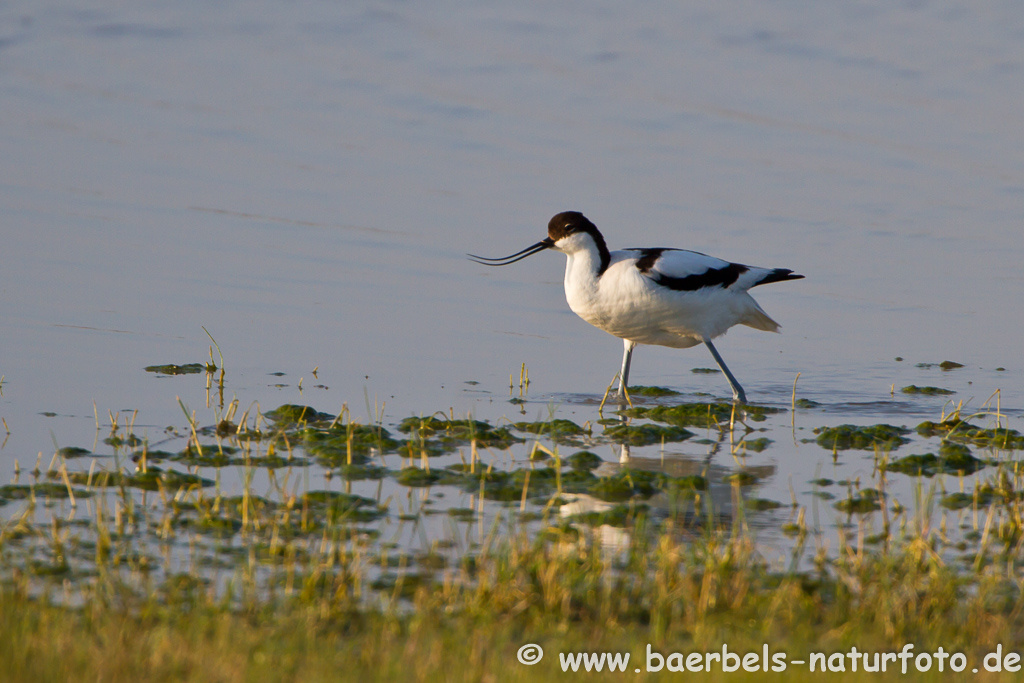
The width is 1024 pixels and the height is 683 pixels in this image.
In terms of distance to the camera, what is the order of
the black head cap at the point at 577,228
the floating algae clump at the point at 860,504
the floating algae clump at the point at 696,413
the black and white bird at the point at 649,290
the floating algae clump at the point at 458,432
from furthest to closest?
the black head cap at the point at 577,228
the black and white bird at the point at 649,290
the floating algae clump at the point at 696,413
the floating algae clump at the point at 458,432
the floating algae clump at the point at 860,504

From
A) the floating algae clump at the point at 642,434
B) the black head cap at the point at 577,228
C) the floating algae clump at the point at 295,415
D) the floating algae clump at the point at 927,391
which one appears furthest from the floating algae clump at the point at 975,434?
the floating algae clump at the point at 295,415

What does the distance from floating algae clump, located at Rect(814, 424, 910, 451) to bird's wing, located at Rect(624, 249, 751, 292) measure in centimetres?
164

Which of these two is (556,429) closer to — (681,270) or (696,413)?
(696,413)

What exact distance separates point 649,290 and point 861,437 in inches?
75.8

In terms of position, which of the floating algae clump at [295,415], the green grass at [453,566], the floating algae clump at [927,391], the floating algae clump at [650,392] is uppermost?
the floating algae clump at [927,391]

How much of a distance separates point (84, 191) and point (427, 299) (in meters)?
5.13

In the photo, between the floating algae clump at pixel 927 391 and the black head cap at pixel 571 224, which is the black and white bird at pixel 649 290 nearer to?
the black head cap at pixel 571 224

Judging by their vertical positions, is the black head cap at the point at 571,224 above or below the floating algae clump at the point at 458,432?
above

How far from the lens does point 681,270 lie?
9.05m

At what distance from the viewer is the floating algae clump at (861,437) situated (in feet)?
24.9

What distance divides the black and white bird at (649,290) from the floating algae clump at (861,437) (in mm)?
1221

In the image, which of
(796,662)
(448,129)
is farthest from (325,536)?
(448,129)

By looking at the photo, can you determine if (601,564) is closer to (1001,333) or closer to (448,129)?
(1001,333)

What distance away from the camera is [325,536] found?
5.04m
